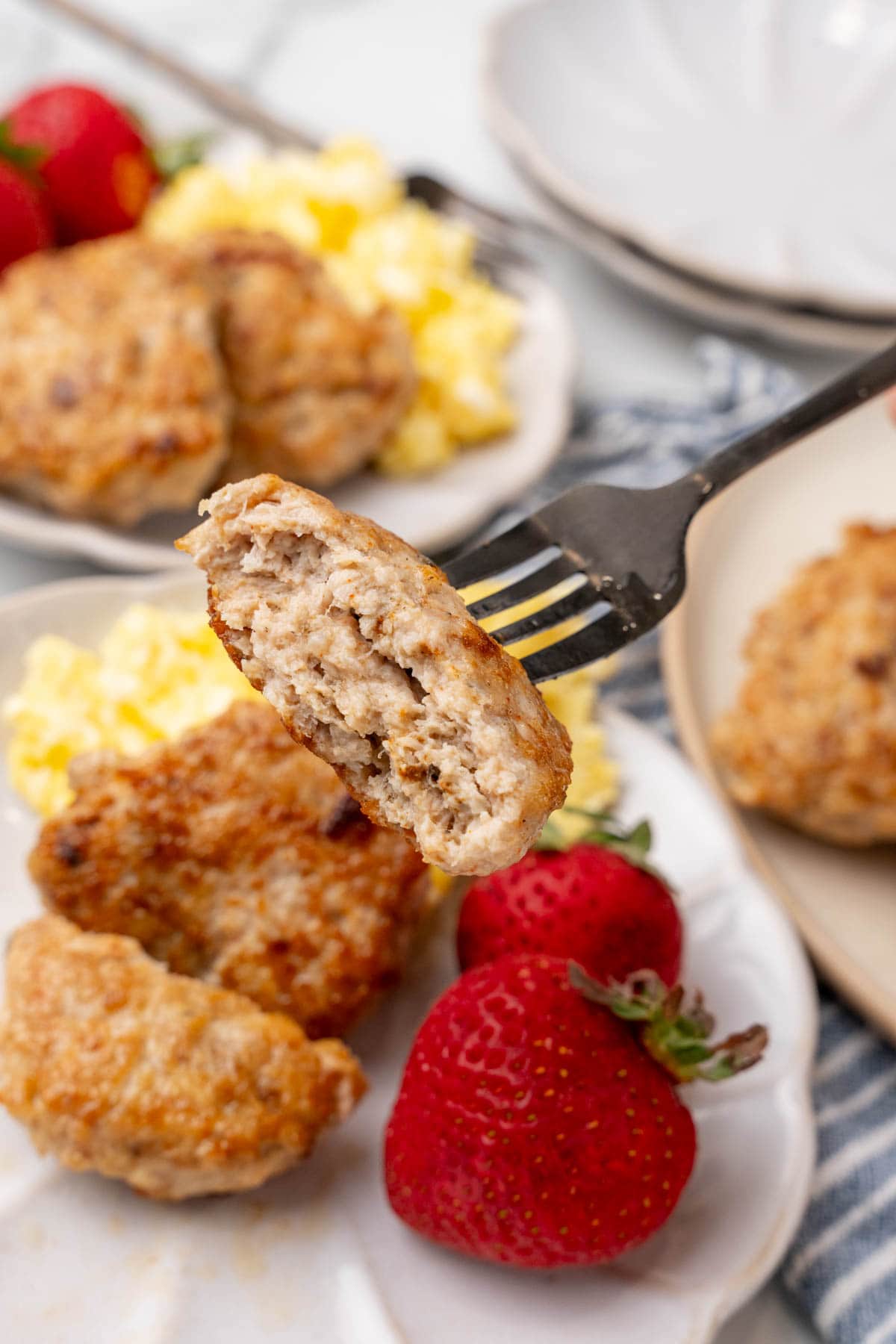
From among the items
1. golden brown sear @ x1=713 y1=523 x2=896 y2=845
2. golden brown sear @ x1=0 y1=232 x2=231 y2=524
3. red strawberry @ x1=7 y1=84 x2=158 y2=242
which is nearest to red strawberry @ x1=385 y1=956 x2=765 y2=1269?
golden brown sear @ x1=713 y1=523 x2=896 y2=845

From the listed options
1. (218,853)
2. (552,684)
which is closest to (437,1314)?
(218,853)

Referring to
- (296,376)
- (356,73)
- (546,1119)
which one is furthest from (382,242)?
(546,1119)

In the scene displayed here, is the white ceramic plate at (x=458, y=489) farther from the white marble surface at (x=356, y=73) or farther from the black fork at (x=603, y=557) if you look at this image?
the black fork at (x=603, y=557)

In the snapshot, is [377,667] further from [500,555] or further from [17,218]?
[17,218]

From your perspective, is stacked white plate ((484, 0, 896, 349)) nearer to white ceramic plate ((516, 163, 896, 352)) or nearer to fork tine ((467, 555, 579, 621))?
white ceramic plate ((516, 163, 896, 352))

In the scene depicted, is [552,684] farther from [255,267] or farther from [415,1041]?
[255,267]
